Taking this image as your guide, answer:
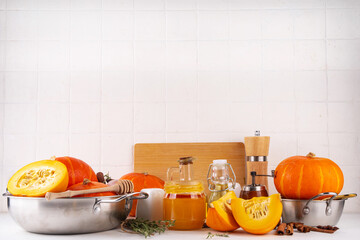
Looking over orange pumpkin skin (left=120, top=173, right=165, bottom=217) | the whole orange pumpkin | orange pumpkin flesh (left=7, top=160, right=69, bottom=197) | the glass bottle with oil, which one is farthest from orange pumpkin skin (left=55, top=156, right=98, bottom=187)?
the whole orange pumpkin

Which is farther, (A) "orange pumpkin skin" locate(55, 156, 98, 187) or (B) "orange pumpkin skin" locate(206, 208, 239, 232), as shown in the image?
(A) "orange pumpkin skin" locate(55, 156, 98, 187)

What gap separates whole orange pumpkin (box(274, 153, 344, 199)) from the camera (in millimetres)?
1087

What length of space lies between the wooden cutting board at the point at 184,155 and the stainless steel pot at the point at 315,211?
42cm

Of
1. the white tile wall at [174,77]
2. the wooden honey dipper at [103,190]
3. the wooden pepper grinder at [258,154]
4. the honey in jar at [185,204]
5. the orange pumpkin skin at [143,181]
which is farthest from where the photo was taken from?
the white tile wall at [174,77]

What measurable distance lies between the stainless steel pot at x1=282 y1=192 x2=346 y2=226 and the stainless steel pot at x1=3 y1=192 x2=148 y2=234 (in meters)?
0.47

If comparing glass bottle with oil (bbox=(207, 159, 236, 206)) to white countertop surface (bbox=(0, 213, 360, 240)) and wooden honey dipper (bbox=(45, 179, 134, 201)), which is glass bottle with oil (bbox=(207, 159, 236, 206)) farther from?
wooden honey dipper (bbox=(45, 179, 134, 201))

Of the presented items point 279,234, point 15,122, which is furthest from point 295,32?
point 15,122

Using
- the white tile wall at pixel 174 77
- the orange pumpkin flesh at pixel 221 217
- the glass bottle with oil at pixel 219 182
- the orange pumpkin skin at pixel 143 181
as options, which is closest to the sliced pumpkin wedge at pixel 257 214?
the orange pumpkin flesh at pixel 221 217

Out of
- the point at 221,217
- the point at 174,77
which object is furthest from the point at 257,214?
the point at 174,77

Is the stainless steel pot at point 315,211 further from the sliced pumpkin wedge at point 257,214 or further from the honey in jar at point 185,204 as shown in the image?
the honey in jar at point 185,204

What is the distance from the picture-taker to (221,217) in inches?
38.9

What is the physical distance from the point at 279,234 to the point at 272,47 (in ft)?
2.79

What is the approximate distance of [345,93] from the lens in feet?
5.16

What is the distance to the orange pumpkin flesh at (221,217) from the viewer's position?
38.9 inches
